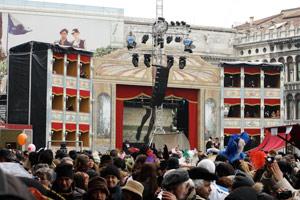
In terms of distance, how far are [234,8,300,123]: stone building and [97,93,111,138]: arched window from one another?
28473mm

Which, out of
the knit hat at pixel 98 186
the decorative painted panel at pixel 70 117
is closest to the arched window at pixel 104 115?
the decorative painted panel at pixel 70 117

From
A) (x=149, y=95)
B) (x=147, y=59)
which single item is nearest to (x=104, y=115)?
(x=149, y=95)

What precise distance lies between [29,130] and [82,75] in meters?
5.75

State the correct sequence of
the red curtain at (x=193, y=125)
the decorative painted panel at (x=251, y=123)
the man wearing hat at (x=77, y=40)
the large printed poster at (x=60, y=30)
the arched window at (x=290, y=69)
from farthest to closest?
the man wearing hat at (x=77, y=40) → the large printed poster at (x=60, y=30) → the arched window at (x=290, y=69) → the red curtain at (x=193, y=125) → the decorative painted panel at (x=251, y=123)

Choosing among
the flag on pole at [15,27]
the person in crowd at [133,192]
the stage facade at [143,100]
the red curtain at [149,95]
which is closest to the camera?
the person in crowd at [133,192]

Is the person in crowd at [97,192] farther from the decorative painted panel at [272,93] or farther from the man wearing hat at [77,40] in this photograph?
the man wearing hat at [77,40]

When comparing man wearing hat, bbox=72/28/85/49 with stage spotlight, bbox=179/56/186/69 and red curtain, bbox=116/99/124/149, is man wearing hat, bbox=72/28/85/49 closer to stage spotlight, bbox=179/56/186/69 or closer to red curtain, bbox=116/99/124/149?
red curtain, bbox=116/99/124/149

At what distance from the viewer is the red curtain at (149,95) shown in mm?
39000

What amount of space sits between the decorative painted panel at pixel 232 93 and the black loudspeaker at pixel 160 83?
558 cm

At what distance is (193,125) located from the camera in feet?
135

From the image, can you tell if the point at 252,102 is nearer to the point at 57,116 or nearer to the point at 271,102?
the point at 271,102

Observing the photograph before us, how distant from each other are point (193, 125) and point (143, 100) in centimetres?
324

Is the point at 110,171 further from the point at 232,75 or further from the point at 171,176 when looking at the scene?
the point at 232,75

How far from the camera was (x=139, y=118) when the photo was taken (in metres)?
41.9
